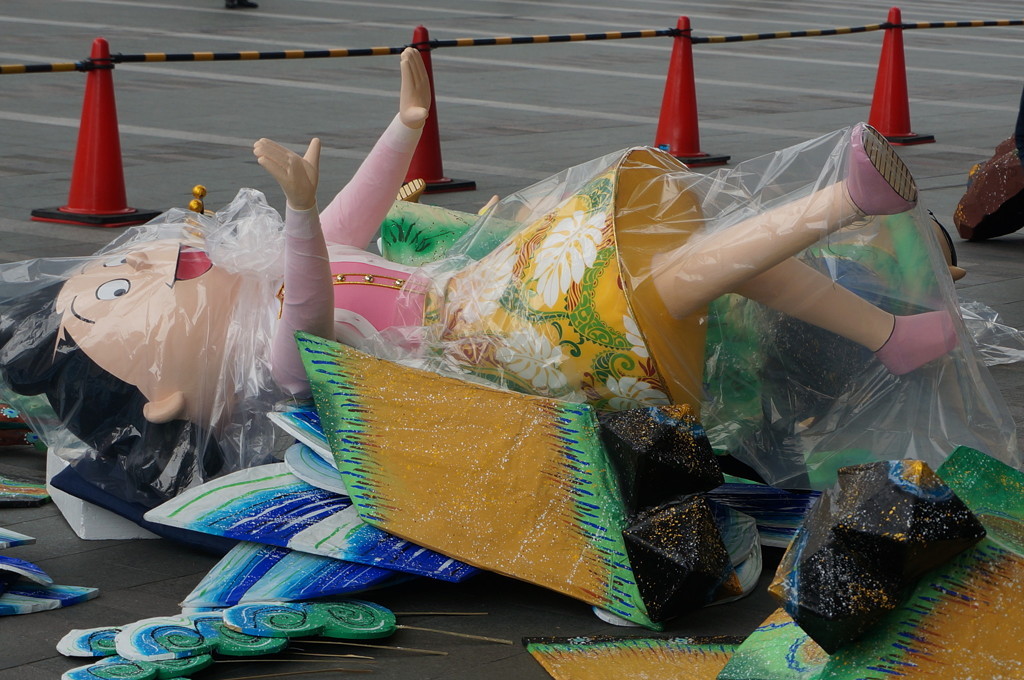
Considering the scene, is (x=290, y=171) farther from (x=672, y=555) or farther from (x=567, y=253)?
(x=672, y=555)

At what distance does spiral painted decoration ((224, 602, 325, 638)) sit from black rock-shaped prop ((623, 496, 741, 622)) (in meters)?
0.64

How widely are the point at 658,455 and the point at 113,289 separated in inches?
56.3

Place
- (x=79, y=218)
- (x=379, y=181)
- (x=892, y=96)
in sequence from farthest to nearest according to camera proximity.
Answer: (x=892, y=96) → (x=79, y=218) → (x=379, y=181)

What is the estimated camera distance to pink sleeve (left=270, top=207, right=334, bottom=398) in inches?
126

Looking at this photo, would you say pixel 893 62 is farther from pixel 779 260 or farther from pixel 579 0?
pixel 579 0

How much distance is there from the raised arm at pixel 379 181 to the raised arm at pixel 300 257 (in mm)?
464

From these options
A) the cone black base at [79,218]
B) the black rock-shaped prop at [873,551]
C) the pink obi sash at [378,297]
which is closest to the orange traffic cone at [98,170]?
the cone black base at [79,218]

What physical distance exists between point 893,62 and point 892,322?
745cm

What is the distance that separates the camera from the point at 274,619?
278 centimetres

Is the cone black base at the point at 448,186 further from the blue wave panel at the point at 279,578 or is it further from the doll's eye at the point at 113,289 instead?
the blue wave panel at the point at 279,578

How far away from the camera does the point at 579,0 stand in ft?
70.5

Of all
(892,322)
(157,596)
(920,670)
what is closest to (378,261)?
(157,596)

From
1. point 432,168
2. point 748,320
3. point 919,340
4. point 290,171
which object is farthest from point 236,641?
point 432,168

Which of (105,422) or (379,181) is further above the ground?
(379,181)
